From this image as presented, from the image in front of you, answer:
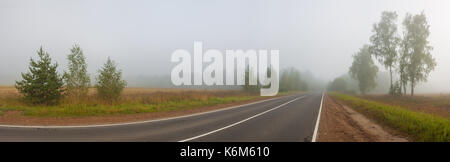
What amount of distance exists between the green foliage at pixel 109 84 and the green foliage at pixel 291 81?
51.4 m

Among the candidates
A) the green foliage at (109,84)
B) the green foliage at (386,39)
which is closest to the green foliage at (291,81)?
the green foliage at (386,39)

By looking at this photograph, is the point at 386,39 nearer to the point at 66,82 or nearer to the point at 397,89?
the point at 397,89

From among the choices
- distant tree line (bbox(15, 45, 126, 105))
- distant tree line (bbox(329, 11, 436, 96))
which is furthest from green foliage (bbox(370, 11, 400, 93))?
distant tree line (bbox(15, 45, 126, 105))

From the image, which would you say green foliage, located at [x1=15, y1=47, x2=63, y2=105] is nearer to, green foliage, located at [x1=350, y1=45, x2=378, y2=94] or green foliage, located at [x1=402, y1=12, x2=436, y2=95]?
green foliage, located at [x1=402, y1=12, x2=436, y2=95]

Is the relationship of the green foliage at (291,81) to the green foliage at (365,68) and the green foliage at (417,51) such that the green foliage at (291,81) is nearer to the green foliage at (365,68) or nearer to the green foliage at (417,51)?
the green foliage at (365,68)

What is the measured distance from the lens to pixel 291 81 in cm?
7256

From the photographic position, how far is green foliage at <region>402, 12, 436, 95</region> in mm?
22781

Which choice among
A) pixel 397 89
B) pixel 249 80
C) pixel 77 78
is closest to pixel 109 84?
pixel 77 78

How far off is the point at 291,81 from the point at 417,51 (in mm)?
49823

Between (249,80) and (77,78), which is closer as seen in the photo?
(77,78)

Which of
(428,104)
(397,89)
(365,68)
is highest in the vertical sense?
(365,68)

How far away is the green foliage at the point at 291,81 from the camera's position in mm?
60422
